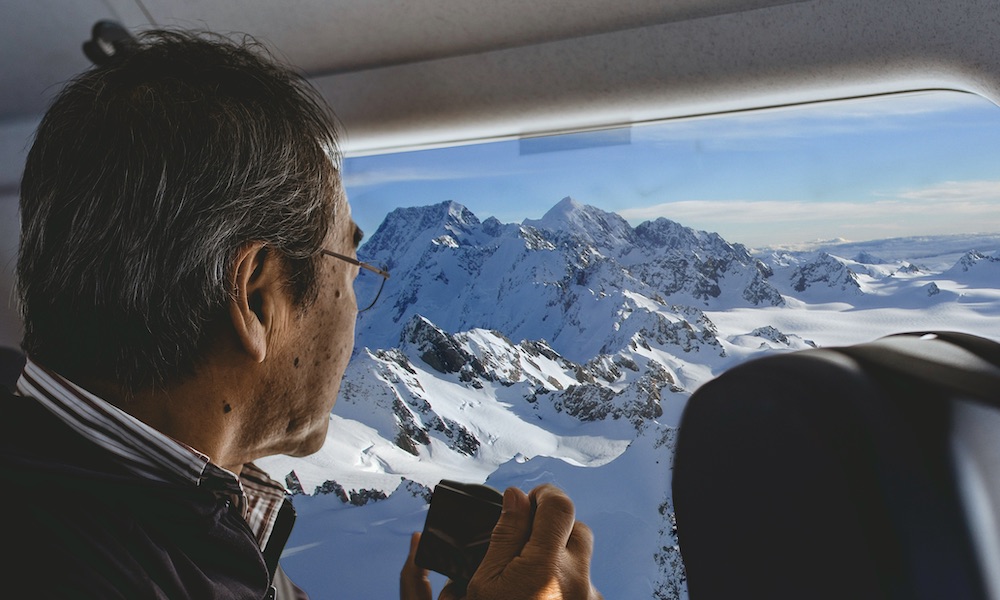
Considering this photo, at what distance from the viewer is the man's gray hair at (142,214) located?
2.83ft

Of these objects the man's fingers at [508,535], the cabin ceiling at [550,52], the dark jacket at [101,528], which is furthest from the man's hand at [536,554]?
the cabin ceiling at [550,52]

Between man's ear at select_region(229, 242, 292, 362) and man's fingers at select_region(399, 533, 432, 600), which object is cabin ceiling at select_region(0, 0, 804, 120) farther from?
man's fingers at select_region(399, 533, 432, 600)

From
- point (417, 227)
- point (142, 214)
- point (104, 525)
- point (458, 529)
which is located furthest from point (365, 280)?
point (104, 525)

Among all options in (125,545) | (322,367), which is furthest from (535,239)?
(125,545)

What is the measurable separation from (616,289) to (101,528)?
3.53ft

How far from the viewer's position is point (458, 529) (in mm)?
1312

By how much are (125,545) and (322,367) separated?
0.38m

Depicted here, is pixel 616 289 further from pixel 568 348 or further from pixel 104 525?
pixel 104 525

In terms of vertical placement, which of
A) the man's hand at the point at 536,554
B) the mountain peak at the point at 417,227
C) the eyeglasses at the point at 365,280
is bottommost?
the man's hand at the point at 536,554

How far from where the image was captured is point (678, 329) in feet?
4.89

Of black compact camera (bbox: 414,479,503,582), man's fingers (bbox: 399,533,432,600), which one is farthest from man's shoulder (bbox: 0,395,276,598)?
man's fingers (bbox: 399,533,432,600)

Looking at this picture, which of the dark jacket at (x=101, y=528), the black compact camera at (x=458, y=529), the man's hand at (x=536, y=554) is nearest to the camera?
the dark jacket at (x=101, y=528)

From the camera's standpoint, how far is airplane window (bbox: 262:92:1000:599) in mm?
1283

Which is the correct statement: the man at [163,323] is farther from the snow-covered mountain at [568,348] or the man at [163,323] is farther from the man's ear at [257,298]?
the snow-covered mountain at [568,348]
